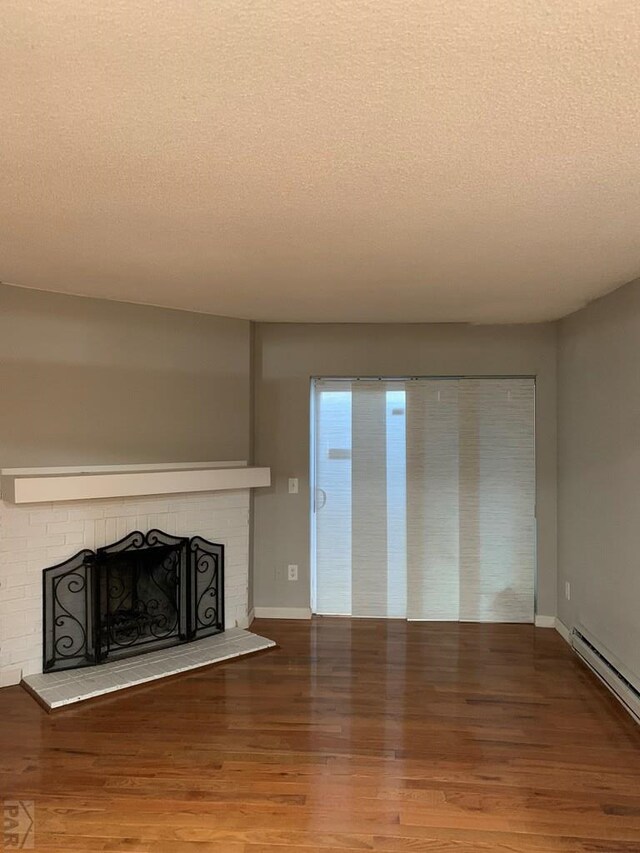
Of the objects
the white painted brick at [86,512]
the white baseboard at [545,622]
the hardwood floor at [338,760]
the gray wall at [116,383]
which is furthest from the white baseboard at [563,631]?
the white painted brick at [86,512]

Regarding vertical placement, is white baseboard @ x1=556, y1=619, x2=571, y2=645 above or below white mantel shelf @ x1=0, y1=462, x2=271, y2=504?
below

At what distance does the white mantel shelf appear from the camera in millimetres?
3164

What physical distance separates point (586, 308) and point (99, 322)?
3.11m

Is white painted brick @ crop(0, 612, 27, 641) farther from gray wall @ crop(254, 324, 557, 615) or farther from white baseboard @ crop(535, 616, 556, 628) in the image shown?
white baseboard @ crop(535, 616, 556, 628)

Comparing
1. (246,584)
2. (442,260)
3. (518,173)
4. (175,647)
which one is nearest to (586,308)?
(442,260)

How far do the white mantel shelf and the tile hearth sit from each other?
1.01 metres

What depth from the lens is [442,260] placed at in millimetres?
2682

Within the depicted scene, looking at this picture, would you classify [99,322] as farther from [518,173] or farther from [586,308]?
[586,308]

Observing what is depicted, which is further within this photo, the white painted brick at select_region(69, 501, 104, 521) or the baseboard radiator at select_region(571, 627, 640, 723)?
the white painted brick at select_region(69, 501, 104, 521)

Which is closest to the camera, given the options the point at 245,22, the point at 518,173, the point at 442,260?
the point at 245,22

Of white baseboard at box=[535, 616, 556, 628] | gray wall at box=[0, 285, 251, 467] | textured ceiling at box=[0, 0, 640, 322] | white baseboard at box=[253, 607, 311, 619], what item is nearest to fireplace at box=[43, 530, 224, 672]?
white baseboard at box=[253, 607, 311, 619]

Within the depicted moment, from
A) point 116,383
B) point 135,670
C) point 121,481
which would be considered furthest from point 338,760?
point 116,383

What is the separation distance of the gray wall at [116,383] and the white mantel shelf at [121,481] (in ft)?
0.23

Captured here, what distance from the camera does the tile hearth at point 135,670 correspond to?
309cm
